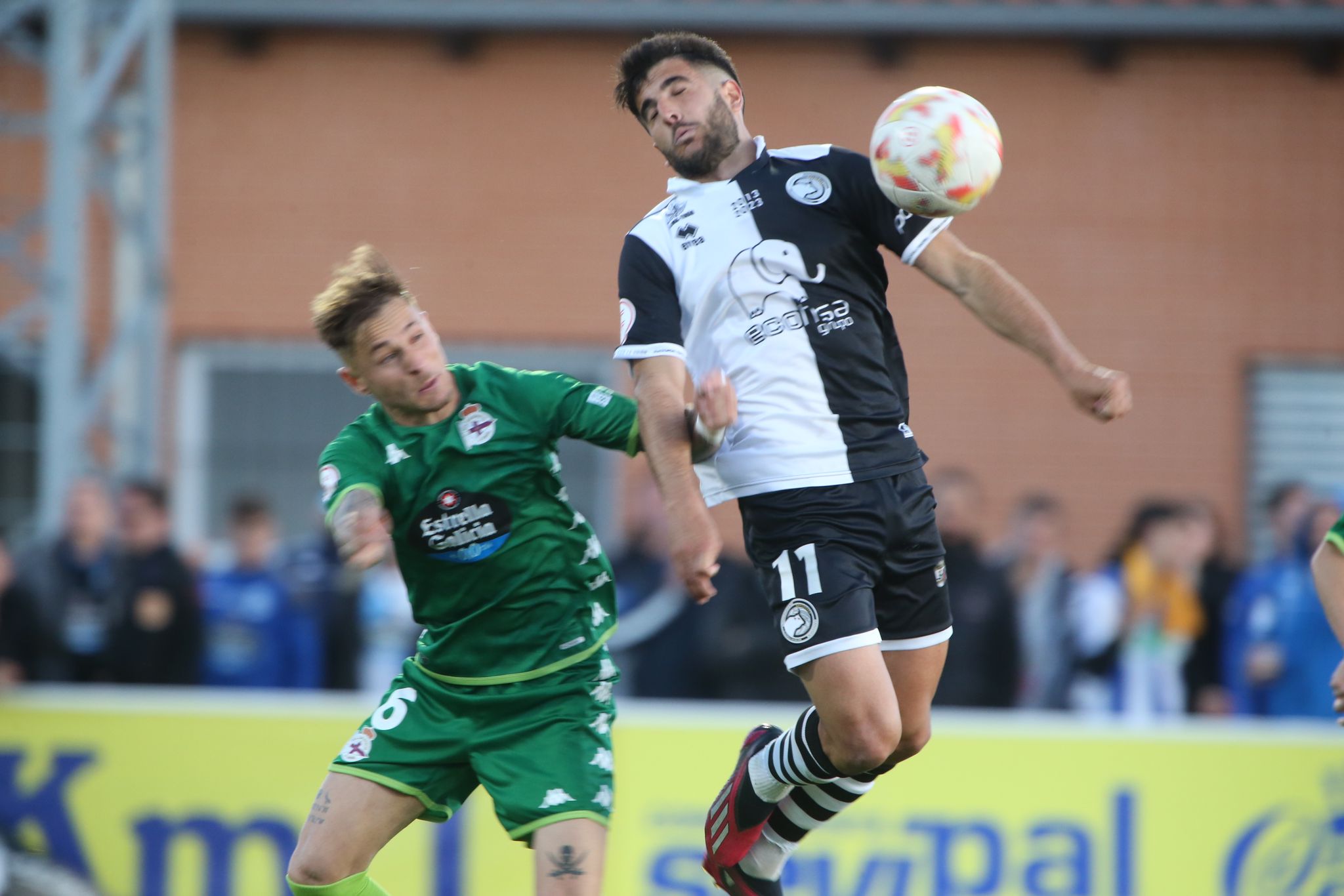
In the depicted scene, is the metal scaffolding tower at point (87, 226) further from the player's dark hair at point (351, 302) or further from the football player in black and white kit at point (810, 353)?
the football player in black and white kit at point (810, 353)

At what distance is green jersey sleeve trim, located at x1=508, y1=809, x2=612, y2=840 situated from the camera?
4.51 meters

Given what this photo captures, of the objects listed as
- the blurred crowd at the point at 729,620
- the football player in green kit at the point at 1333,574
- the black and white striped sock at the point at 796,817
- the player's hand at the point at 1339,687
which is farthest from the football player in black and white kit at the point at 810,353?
the blurred crowd at the point at 729,620

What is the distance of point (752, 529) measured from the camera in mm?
4688

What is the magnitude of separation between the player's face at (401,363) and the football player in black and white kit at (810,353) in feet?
1.81

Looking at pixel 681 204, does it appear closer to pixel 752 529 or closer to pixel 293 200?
pixel 752 529

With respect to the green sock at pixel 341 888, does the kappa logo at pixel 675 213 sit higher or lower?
higher

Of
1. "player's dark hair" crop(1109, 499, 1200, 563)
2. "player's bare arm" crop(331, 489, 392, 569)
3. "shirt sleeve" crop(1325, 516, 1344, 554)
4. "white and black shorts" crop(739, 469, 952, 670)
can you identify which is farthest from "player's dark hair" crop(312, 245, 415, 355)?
"player's dark hair" crop(1109, 499, 1200, 563)

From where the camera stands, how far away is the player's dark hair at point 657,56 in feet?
15.0

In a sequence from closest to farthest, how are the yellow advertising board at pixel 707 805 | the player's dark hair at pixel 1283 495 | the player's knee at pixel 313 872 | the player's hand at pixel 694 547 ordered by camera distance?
the player's hand at pixel 694 547
the player's knee at pixel 313 872
the yellow advertising board at pixel 707 805
the player's dark hair at pixel 1283 495

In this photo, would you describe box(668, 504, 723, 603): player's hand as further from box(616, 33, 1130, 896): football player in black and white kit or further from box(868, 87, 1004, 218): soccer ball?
box(868, 87, 1004, 218): soccer ball

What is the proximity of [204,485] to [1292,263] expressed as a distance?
8.09m

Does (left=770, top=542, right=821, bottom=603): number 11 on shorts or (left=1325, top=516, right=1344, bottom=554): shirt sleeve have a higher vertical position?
(left=1325, top=516, right=1344, bottom=554): shirt sleeve

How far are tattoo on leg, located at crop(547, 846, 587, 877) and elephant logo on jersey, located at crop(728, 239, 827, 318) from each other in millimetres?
1593

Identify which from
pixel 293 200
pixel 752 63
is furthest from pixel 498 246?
pixel 752 63
